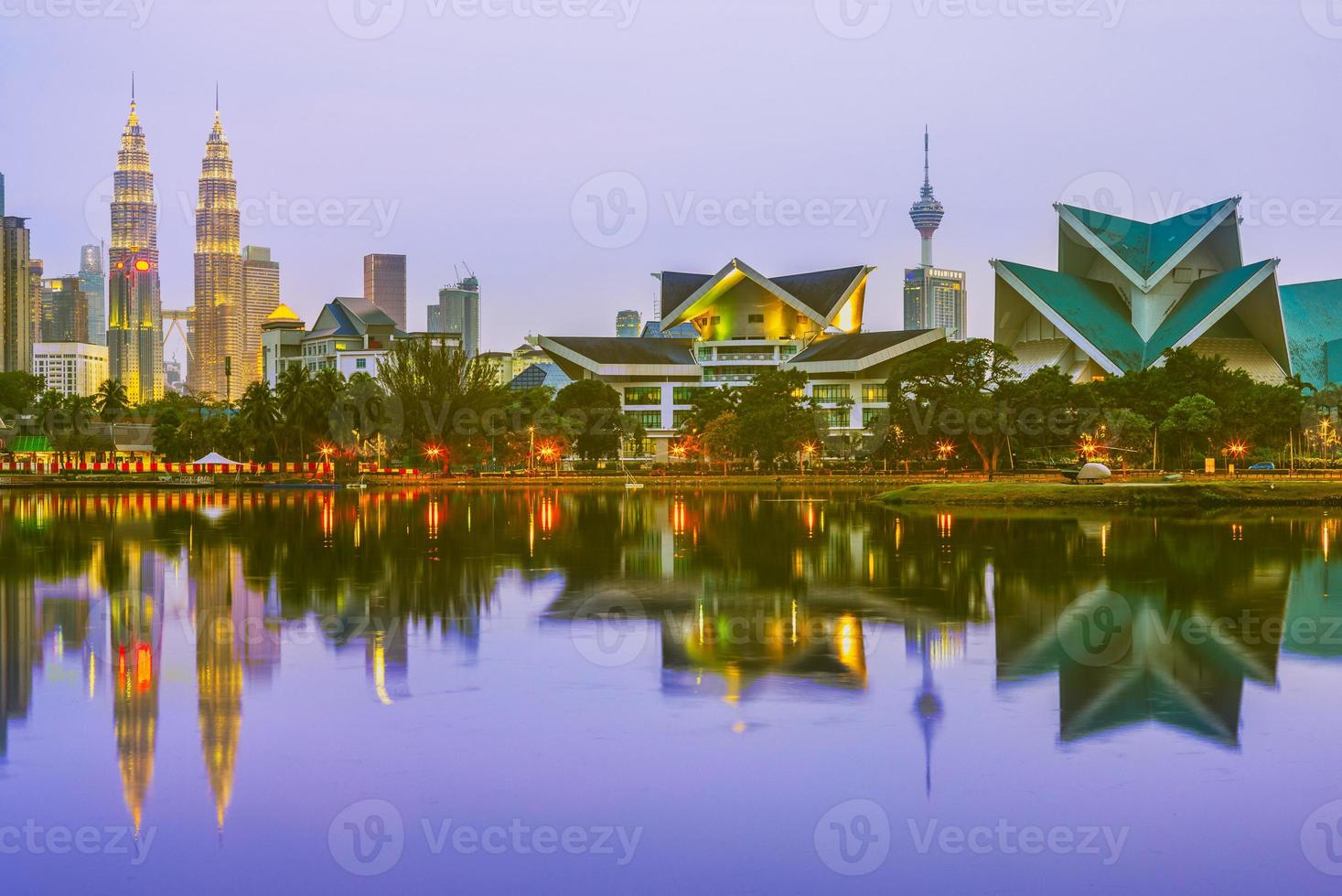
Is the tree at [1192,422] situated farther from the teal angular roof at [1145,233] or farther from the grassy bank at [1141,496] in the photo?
the teal angular roof at [1145,233]

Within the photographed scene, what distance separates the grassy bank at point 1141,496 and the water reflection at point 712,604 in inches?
359

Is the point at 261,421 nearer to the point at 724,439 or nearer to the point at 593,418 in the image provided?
the point at 593,418

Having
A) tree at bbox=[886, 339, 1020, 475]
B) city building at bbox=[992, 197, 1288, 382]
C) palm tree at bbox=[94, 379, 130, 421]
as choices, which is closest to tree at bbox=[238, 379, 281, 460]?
palm tree at bbox=[94, 379, 130, 421]

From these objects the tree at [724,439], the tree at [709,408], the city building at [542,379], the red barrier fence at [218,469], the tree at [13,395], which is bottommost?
the red barrier fence at [218,469]

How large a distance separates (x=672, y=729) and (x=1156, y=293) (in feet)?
304

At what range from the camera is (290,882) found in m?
9.15

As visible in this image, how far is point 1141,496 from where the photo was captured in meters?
50.2

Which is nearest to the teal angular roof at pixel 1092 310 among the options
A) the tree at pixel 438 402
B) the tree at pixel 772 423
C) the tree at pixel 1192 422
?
the tree at pixel 772 423

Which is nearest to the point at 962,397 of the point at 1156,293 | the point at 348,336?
the point at 1156,293

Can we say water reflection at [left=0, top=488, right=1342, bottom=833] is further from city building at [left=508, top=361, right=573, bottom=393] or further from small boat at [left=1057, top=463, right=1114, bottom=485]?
city building at [left=508, top=361, right=573, bottom=393]

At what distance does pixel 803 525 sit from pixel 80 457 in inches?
2916

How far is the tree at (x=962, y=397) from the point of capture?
217 feet

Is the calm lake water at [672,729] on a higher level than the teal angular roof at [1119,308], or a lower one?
lower

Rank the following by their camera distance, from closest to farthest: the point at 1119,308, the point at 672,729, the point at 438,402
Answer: the point at 672,729
the point at 438,402
the point at 1119,308
